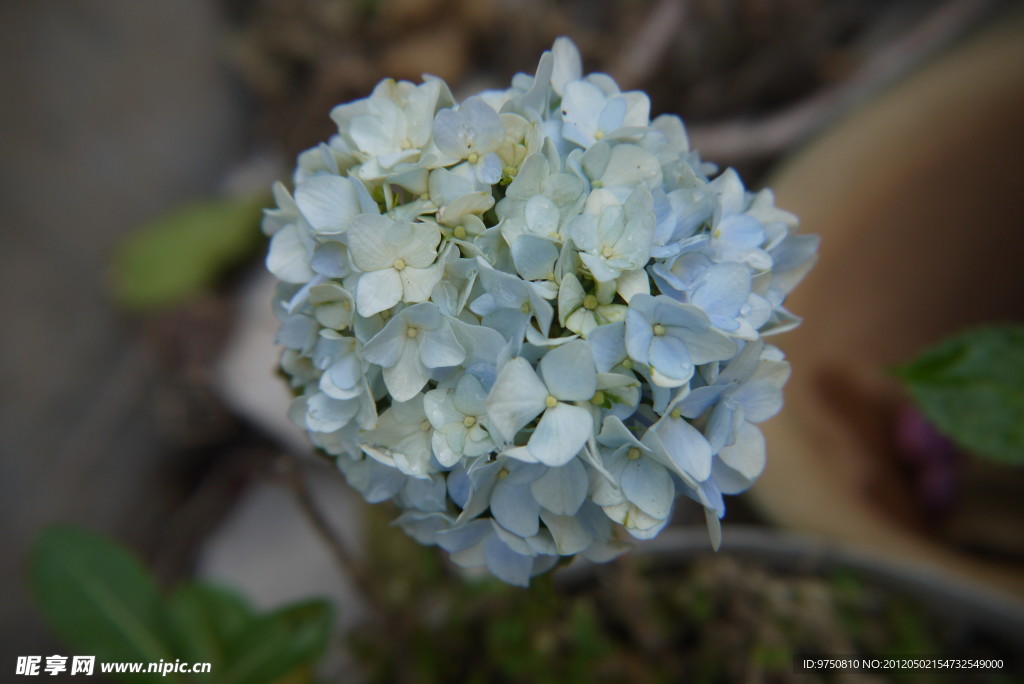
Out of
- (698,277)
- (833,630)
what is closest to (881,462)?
(833,630)

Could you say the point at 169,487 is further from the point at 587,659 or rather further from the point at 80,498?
the point at 587,659

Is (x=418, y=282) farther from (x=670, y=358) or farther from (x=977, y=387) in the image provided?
(x=977, y=387)

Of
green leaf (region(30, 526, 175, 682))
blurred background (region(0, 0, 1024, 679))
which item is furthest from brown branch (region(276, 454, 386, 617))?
green leaf (region(30, 526, 175, 682))

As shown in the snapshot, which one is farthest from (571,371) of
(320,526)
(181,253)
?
(181,253)

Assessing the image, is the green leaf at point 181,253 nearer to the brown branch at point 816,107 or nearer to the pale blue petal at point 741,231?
the brown branch at point 816,107

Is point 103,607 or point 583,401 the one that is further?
point 103,607

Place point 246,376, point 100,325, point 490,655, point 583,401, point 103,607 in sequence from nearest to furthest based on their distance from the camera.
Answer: point 583,401 < point 103,607 < point 490,655 < point 246,376 < point 100,325

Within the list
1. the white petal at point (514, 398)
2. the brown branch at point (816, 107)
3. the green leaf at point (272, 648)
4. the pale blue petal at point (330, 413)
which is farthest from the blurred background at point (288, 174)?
the white petal at point (514, 398)
